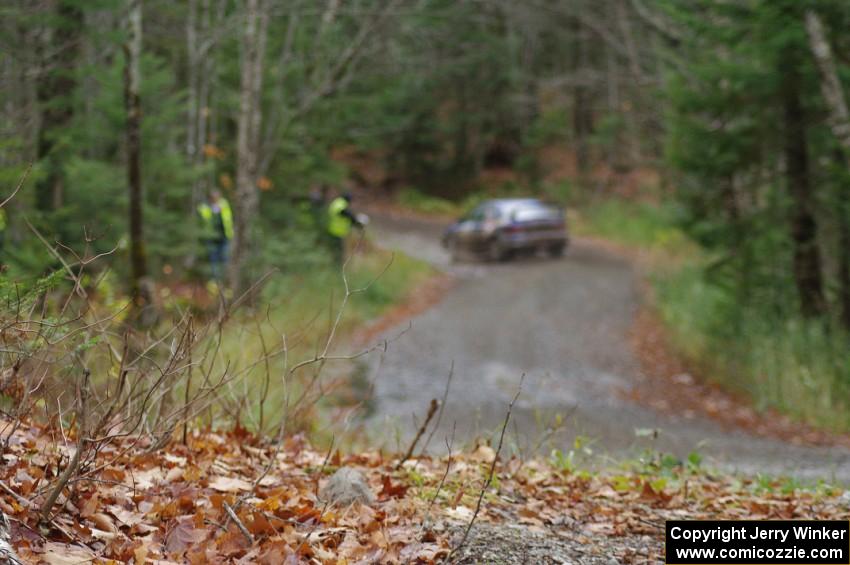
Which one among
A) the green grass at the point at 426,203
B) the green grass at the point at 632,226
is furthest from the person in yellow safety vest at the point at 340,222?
the green grass at the point at 426,203

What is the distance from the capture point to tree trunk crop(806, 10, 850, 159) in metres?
10.3

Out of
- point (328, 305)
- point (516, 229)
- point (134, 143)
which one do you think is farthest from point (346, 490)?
point (516, 229)

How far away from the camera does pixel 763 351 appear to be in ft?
40.7

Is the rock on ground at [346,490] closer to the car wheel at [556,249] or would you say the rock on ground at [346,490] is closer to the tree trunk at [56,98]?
the tree trunk at [56,98]

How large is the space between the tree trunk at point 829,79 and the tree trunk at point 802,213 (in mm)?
2085

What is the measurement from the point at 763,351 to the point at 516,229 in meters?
12.5

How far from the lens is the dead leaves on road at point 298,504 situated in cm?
356

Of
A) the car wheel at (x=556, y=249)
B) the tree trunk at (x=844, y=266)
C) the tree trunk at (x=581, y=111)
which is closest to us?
the tree trunk at (x=844, y=266)

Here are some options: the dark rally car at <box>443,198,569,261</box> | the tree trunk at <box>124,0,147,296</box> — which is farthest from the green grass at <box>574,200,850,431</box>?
the tree trunk at <box>124,0,147,296</box>

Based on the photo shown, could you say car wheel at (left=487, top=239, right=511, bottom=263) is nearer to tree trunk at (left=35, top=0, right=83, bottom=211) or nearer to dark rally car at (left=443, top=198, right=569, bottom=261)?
dark rally car at (left=443, top=198, right=569, bottom=261)

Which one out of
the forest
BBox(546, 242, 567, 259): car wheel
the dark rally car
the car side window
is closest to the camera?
the forest

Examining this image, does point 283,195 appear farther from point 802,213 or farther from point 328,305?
point 802,213

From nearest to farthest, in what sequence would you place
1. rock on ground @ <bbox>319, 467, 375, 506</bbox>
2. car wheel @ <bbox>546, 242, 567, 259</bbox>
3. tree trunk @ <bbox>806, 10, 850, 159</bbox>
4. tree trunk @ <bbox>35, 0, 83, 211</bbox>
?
rock on ground @ <bbox>319, 467, 375, 506</bbox>, tree trunk @ <bbox>806, 10, 850, 159</bbox>, tree trunk @ <bbox>35, 0, 83, 211</bbox>, car wheel @ <bbox>546, 242, 567, 259</bbox>

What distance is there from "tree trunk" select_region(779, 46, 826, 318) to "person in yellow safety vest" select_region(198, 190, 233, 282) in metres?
10.2
